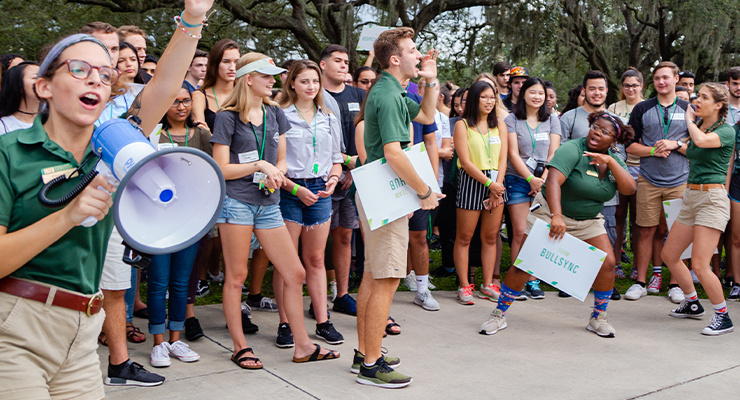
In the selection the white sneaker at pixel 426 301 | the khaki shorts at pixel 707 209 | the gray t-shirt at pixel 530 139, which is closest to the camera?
the khaki shorts at pixel 707 209

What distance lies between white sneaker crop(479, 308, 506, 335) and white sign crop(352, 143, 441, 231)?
1.57 meters

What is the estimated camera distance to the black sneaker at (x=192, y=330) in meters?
4.79

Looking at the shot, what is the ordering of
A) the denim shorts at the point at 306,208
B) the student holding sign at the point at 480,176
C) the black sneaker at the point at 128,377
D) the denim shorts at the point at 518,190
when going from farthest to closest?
the denim shorts at the point at 518,190
the student holding sign at the point at 480,176
the denim shorts at the point at 306,208
the black sneaker at the point at 128,377

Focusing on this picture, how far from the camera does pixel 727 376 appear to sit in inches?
170

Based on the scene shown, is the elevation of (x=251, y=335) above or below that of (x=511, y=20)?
below

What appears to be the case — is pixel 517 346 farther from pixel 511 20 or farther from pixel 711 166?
pixel 511 20

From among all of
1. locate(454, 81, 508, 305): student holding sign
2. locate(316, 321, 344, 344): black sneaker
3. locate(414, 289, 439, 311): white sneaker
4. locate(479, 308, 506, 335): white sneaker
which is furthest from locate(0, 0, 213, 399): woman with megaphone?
locate(454, 81, 508, 305): student holding sign

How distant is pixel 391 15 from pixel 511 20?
132 inches

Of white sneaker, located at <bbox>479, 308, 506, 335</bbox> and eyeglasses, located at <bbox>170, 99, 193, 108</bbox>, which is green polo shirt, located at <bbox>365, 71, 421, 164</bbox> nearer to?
eyeglasses, located at <bbox>170, 99, 193, 108</bbox>

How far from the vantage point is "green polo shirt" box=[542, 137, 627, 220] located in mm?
5184

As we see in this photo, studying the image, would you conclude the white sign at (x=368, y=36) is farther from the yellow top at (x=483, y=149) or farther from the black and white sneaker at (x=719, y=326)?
the black and white sneaker at (x=719, y=326)

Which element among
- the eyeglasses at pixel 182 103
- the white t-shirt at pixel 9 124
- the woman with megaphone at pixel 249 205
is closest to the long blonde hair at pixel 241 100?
the woman with megaphone at pixel 249 205

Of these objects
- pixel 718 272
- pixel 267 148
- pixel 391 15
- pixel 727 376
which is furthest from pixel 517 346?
pixel 391 15

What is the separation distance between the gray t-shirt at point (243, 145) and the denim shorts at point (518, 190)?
2.88 metres
